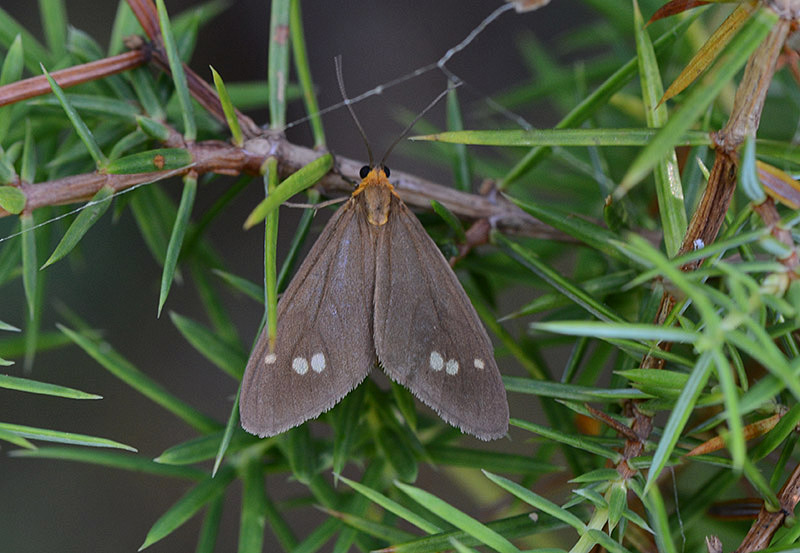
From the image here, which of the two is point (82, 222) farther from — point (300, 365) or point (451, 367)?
point (451, 367)

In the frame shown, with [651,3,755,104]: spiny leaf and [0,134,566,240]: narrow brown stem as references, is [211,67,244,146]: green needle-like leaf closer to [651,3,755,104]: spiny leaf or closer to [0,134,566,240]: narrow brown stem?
[0,134,566,240]: narrow brown stem

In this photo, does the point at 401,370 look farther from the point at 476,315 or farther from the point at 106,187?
the point at 106,187

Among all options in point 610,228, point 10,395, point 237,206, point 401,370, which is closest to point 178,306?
point 237,206

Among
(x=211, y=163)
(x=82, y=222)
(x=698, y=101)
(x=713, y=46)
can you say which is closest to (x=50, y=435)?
(x=82, y=222)

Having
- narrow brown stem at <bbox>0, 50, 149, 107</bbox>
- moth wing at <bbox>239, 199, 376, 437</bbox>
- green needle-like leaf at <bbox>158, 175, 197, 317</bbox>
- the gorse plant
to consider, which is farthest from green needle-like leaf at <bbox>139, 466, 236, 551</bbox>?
narrow brown stem at <bbox>0, 50, 149, 107</bbox>

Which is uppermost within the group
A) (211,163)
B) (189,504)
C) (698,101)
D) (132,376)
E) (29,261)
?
(698,101)
